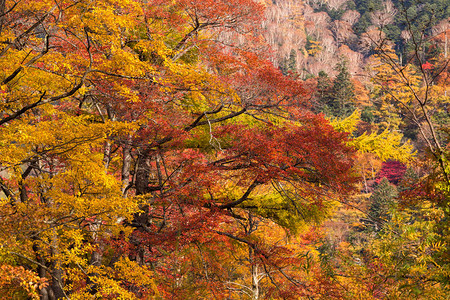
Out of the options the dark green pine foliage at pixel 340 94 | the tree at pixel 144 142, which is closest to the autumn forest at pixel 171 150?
the tree at pixel 144 142

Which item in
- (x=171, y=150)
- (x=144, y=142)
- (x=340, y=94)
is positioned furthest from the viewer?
(x=340, y=94)

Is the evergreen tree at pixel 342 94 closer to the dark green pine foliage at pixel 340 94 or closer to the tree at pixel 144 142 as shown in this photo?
the dark green pine foliage at pixel 340 94

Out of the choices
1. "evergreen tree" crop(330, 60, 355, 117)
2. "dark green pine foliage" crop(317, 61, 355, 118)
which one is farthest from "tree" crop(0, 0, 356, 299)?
"evergreen tree" crop(330, 60, 355, 117)

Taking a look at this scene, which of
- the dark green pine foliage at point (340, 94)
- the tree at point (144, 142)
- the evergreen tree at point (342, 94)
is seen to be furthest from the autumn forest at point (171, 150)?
the evergreen tree at point (342, 94)

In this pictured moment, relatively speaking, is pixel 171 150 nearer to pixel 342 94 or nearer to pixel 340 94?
pixel 340 94

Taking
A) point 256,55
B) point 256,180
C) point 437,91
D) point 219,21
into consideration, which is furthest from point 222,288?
point 437,91

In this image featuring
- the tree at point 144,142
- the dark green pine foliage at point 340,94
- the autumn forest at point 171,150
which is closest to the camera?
the autumn forest at point 171,150

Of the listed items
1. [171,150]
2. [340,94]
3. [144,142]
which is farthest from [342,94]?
[144,142]

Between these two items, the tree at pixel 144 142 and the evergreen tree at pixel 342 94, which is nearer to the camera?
the tree at pixel 144 142

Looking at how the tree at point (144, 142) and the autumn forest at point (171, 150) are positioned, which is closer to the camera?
the autumn forest at point (171, 150)

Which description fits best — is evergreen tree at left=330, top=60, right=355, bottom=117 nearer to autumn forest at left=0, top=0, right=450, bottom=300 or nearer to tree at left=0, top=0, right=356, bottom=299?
autumn forest at left=0, top=0, right=450, bottom=300

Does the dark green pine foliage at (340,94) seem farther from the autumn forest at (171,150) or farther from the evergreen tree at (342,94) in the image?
the autumn forest at (171,150)

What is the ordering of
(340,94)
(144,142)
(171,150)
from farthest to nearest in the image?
1. (340,94)
2. (171,150)
3. (144,142)

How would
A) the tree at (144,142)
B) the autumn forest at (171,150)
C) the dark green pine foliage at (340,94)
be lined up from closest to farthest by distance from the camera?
the autumn forest at (171,150) → the tree at (144,142) → the dark green pine foliage at (340,94)
